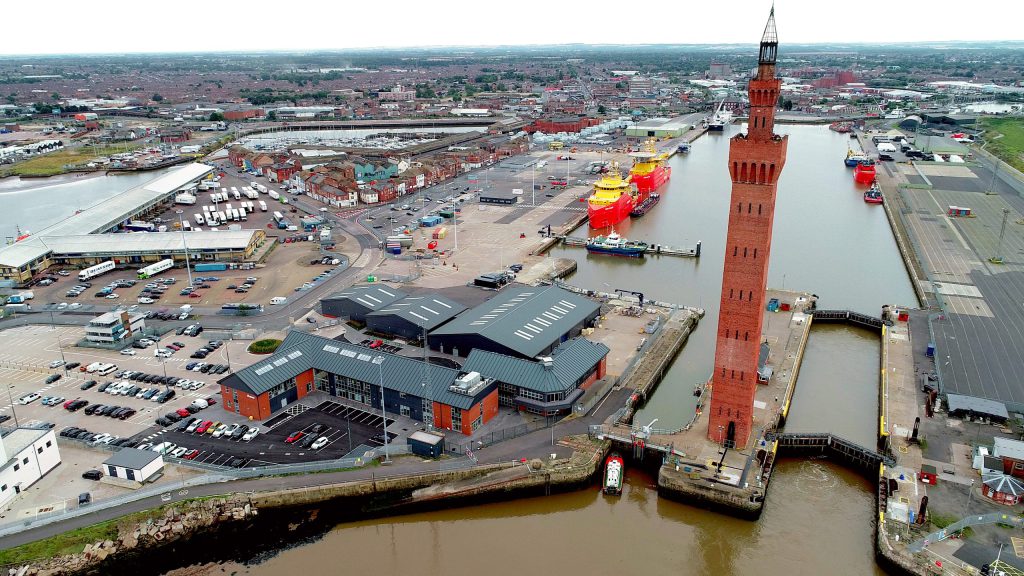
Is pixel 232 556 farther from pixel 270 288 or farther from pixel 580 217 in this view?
pixel 580 217

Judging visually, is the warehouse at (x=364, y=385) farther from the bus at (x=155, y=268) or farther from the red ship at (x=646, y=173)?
the red ship at (x=646, y=173)

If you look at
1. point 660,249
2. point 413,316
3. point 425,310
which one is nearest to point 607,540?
point 413,316

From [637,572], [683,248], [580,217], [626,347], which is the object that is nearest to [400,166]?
[580,217]

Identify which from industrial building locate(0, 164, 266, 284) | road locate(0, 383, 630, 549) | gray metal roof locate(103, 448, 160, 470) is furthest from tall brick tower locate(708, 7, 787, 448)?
industrial building locate(0, 164, 266, 284)

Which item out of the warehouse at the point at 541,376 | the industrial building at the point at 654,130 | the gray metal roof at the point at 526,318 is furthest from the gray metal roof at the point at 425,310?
the industrial building at the point at 654,130

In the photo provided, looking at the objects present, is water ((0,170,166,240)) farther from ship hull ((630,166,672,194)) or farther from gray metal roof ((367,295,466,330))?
ship hull ((630,166,672,194))

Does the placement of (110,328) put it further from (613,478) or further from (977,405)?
(977,405)
